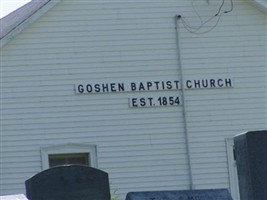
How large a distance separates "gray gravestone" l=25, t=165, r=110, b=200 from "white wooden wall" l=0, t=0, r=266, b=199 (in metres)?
8.66

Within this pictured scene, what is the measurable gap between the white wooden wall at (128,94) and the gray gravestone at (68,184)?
8.66 m

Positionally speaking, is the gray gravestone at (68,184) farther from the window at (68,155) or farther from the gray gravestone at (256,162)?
the window at (68,155)

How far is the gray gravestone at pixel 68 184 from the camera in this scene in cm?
896

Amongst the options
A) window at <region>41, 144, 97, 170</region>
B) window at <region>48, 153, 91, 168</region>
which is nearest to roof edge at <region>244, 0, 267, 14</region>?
window at <region>41, 144, 97, 170</region>

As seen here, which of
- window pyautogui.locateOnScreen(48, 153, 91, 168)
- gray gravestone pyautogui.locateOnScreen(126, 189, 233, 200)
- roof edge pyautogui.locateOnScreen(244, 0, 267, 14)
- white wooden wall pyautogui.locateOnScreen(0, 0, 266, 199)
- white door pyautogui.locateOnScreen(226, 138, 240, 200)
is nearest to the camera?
gray gravestone pyautogui.locateOnScreen(126, 189, 233, 200)

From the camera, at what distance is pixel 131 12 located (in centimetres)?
1839

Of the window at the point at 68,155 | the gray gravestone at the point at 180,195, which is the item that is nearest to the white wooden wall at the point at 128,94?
the window at the point at 68,155

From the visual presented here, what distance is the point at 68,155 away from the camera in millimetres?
18016

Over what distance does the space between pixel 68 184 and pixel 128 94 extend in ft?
30.2

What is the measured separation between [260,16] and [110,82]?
3599 millimetres

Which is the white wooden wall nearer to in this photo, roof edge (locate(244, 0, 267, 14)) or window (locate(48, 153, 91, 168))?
roof edge (locate(244, 0, 267, 14))

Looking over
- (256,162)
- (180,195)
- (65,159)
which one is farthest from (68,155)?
(256,162)

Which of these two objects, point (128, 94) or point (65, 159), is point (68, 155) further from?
point (128, 94)

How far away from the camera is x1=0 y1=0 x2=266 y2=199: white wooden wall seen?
1777 centimetres
